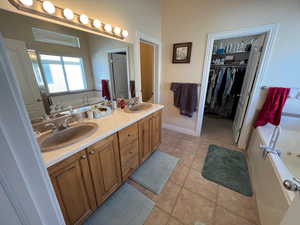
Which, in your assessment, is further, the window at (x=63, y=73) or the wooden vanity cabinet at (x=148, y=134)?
the wooden vanity cabinet at (x=148, y=134)

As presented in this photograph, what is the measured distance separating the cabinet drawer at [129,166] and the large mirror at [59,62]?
0.96 meters

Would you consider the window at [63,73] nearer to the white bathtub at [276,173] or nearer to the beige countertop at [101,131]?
the beige countertop at [101,131]

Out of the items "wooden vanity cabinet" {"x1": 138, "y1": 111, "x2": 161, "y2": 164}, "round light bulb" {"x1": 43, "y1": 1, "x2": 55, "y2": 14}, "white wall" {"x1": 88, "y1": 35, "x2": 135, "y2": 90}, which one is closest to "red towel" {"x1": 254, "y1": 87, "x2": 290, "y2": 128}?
"wooden vanity cabinet" {"x1": 138, "y1": 111, "x2": 161, "y2": 164}

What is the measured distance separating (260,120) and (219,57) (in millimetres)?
2240

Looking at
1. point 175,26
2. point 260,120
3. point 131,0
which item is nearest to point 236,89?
point 260,120

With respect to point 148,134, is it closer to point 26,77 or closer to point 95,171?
point 95,171

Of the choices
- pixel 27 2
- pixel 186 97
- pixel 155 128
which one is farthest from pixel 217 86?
pixel 27 2

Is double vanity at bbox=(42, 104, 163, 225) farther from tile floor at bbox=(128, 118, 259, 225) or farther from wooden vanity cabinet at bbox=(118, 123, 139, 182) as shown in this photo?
tile floor at bbox=(128, 118, 259, 225)

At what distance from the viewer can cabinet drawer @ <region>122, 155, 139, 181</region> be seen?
1.58m

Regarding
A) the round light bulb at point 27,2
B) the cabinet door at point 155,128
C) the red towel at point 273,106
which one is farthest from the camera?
the cabinet door at point 155,128

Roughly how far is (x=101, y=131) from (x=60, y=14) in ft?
3.93

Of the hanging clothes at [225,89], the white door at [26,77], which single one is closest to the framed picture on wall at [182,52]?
the hanging clothes at [225,89]

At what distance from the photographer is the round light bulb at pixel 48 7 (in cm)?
108

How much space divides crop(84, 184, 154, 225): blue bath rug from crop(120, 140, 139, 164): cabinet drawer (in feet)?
1.43
